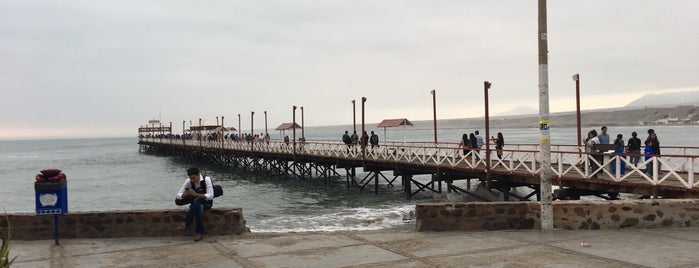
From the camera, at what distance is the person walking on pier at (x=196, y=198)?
796 cm

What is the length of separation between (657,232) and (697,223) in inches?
30.5

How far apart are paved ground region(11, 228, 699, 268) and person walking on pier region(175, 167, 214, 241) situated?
23cm

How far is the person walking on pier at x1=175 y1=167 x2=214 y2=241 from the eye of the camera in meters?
7.96

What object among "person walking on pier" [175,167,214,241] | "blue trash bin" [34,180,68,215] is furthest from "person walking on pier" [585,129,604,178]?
"blue trash bin" [34,180,68,215]

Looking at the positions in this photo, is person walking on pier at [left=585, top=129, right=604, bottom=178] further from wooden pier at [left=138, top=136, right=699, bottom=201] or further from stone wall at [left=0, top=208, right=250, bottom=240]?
stone wall at [left=0, top=208, right=250, bottom=240]

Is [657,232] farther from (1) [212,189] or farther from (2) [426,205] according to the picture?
(1) [212,189]

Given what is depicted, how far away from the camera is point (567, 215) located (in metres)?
8.16

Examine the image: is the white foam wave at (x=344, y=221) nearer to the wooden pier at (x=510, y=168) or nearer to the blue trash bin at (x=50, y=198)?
the wooden pier at (x=510, y=168)

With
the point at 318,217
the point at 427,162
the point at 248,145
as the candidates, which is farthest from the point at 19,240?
Result: the point at 248,145

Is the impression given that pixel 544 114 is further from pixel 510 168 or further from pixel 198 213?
pixel 510 168

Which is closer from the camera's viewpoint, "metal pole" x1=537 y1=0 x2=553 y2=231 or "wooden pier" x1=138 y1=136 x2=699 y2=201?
"metal pole" x1=537 y1=0 x2=553 y2=231

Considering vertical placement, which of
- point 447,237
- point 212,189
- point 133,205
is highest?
point 212,189

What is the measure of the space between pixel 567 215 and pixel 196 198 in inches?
224

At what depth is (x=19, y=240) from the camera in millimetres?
8062
